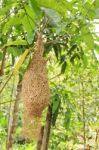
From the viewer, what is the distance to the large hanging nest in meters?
0.87

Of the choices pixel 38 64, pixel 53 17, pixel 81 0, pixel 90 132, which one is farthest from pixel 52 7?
pixel 90 132

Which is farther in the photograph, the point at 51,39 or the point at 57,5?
the point at 51,39

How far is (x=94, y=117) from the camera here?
3564mm

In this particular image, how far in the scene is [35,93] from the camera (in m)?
0.87

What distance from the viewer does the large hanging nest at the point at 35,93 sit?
2.85 ft

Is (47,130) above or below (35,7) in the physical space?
below

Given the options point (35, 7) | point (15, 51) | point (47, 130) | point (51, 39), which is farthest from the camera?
point (47, 130)

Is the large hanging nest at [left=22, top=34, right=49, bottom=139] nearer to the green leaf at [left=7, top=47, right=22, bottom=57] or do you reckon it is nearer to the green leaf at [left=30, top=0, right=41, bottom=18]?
the green leaf at [left=30, top=0, right=41, bottom=18]

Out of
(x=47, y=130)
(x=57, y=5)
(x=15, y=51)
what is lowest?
(x=47, y=130)

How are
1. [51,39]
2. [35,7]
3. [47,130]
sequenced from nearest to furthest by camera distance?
[35,7], [51,39], [47,130]

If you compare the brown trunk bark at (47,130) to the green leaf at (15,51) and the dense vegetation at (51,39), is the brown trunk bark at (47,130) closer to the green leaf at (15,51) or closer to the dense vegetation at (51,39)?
the dense vegetation at (51,39)

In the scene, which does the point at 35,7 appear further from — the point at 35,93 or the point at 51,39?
the point at 51,39

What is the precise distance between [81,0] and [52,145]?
8.90 ft

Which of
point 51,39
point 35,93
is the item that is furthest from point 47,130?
point 35,93
